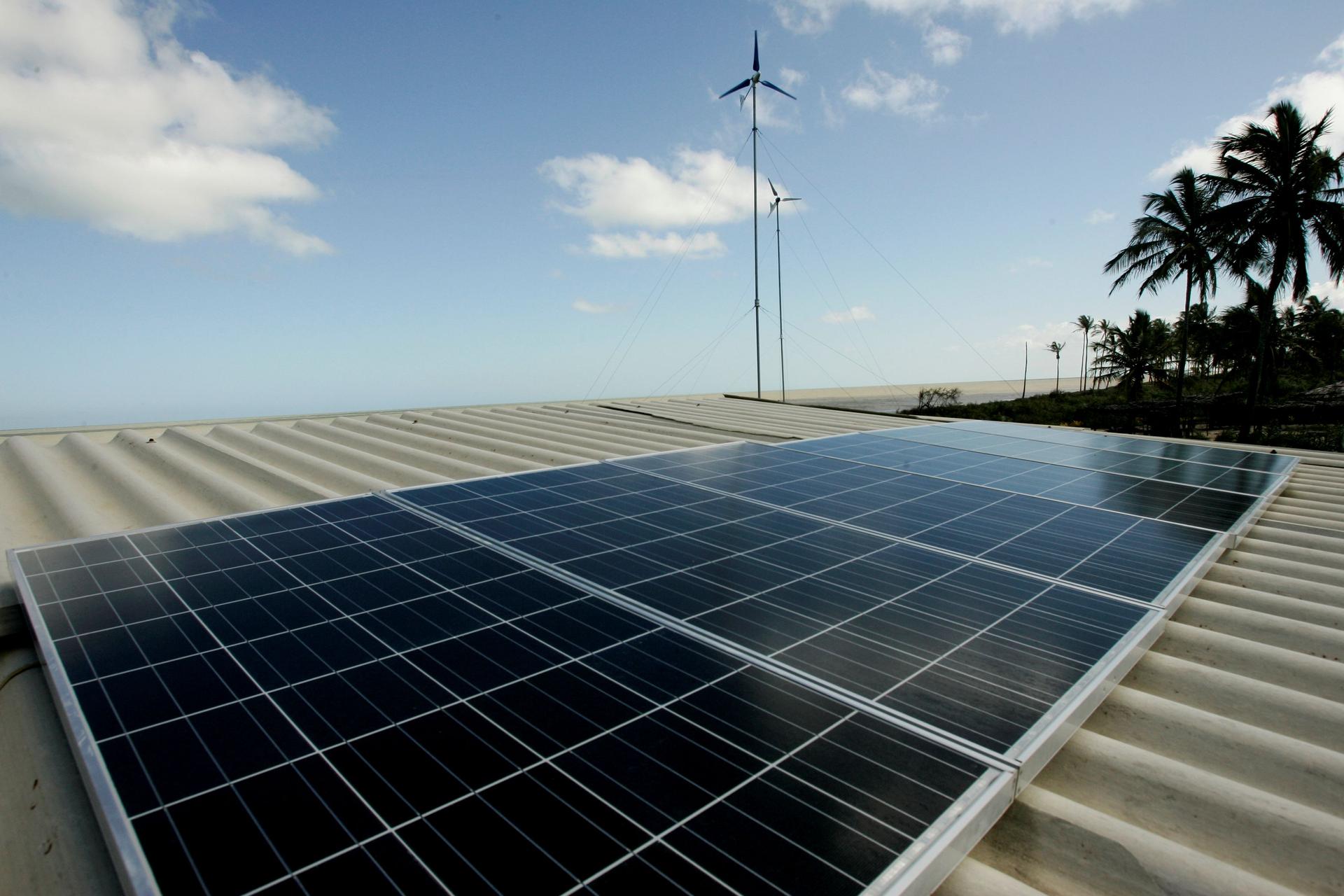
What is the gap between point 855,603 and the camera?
16.9ft

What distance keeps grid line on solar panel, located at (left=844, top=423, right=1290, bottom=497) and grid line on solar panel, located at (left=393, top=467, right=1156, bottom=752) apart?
6737 millimetres

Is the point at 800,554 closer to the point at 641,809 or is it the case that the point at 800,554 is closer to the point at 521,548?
the point at 521,548

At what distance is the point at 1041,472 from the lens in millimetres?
10797

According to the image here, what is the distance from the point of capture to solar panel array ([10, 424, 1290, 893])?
8.79 ft

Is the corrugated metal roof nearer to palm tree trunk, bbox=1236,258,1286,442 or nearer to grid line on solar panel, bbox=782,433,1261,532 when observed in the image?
grid line on solar panel, bbox=782,433,1261,532

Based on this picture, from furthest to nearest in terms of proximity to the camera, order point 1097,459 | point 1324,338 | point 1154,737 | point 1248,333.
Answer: point 1324,338 → point 1248,333 → point 1097,459 → point 1154,737

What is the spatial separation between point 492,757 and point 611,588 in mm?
2178

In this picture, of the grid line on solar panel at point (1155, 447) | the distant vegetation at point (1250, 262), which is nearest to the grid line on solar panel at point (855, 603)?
the grid line on solar panel at point (1155, 447)

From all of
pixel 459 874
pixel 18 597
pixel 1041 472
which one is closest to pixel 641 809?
pixel 459 874

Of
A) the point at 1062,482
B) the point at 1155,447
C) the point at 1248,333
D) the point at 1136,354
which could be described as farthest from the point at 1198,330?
the point at 1062,482

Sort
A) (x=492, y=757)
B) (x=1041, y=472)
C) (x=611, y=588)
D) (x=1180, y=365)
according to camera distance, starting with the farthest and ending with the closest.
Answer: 1. (x=1180, y=365)
2. (x=1041, y=472)
3. (x=611, y=588)
4. (x=492, y=757)

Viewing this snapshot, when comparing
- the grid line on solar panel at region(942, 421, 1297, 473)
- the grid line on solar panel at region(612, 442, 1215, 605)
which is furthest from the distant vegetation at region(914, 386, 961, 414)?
the grid line on solar panel at region(612, 442, 1215, 605)

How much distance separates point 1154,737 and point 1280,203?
35.1m

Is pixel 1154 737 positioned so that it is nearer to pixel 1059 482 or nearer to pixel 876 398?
pixel 1059 482
